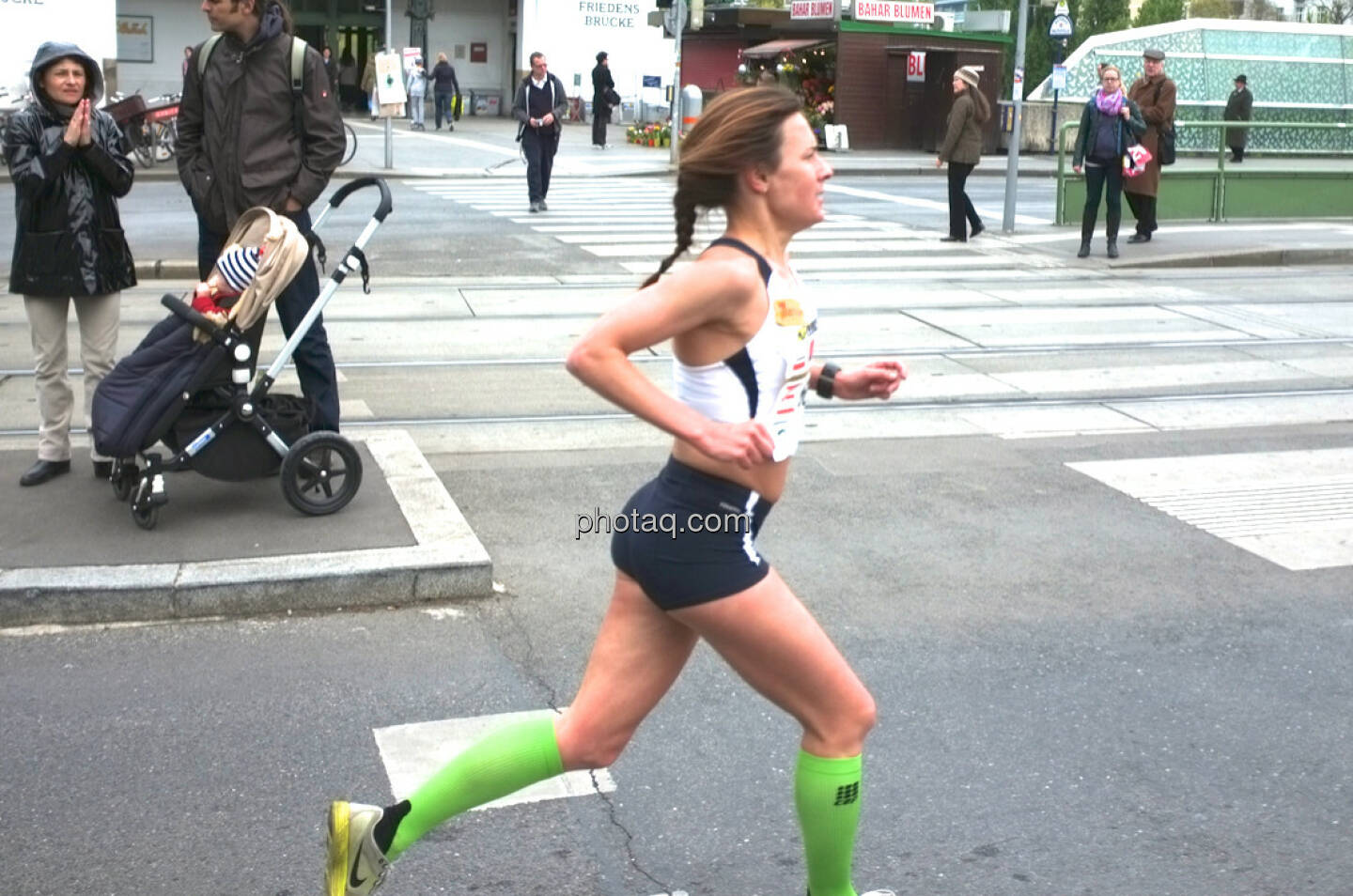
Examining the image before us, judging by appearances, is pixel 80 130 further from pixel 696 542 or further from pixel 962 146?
pixel 962 146

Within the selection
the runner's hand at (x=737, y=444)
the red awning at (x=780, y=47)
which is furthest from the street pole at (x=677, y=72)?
the runner's hand at (x=737, y=444)

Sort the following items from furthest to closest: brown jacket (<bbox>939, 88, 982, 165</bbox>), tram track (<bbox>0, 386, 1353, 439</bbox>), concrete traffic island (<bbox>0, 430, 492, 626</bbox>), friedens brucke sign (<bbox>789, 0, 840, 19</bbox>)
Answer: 1. friedens brucke sign (<bbox>789, 0, 840, 19</bbox>)
2. brown jacket (<bbox>939, 88, 982, 165</bbox>)
3. tram track (<bbox>0, 386, 1353, 439</bbox>)
4. concrete traffic island (<bbox>0, 430, 492, 626</bbox>)

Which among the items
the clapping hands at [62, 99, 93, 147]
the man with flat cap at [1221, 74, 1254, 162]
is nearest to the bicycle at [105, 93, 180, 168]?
the man with flat cap at [1221, 74, 1254, 162]

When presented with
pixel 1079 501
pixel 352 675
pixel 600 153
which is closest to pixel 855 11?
pixel 600 153

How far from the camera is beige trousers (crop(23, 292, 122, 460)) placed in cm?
681

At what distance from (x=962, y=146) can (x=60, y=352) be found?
11.7 metres

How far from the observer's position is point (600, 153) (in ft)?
108

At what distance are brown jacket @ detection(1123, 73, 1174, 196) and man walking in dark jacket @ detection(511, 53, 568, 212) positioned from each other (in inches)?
267

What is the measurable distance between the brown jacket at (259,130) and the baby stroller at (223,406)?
1.63 ft

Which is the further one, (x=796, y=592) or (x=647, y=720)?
(x=796, y=592)

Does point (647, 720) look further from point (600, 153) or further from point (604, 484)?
point (600, 153)

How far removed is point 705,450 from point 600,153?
30588 millimetres

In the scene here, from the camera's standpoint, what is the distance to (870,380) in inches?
139

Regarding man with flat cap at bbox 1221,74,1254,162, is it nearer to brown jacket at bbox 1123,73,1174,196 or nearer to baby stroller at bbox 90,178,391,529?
brown jacket at bbox 1123,73,1174,196
